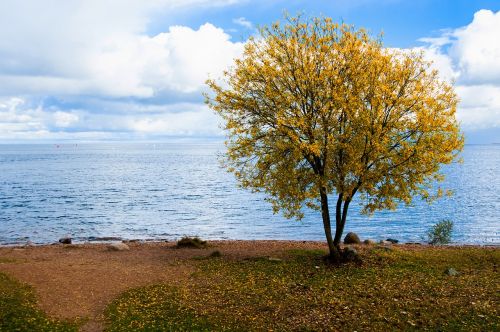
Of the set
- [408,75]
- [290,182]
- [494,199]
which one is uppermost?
[408,75]

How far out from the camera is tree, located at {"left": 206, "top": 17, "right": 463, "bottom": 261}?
26.8 metres

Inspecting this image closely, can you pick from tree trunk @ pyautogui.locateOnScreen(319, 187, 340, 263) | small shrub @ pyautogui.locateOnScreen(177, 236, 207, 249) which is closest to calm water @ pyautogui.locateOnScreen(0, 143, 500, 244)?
small shrub @ pyautogui.locateOnScreen(177, 236, 207, 249)

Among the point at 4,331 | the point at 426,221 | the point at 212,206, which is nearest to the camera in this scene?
the point at 4,331

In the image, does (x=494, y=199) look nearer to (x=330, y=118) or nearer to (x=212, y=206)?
(x=212, y=206)

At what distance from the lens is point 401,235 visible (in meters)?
57.2

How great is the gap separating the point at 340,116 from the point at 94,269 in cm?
2012

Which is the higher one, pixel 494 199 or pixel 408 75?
pixel 408 75

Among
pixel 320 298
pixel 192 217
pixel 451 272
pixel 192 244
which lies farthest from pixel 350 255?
pixel 192 217

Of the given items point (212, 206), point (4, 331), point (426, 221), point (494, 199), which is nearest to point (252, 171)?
point (4, 331)

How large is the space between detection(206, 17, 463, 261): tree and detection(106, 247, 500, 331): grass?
5114 mm

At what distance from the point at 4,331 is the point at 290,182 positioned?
17775 mm

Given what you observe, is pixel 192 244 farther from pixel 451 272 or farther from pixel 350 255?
pixel 451 272

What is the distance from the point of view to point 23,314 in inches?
849

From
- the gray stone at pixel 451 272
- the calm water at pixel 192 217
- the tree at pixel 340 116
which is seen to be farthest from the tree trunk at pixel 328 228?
the calm water at pixel 192 217
